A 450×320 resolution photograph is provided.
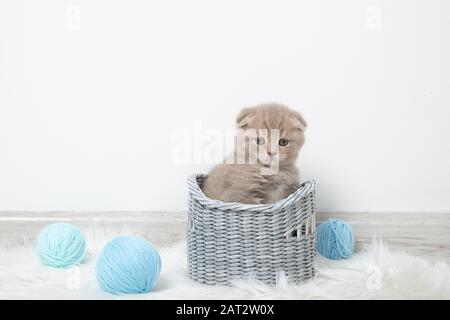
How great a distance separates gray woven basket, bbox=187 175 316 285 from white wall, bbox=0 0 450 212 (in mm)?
399

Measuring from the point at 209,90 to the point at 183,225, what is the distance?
44 cm

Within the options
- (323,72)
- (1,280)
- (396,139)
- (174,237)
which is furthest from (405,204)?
(1,280)

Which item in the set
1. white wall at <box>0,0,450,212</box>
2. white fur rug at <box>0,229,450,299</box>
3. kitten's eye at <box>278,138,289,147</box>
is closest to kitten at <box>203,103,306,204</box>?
kitten's eye at <box>278,138,289,147</box>

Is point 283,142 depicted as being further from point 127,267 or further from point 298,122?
point 127,267

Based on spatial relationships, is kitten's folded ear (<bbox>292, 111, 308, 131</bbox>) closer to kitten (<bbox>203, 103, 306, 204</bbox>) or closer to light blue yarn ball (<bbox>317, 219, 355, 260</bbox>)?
kitten (<bbox>203, 103, 306, 204</bbox>)

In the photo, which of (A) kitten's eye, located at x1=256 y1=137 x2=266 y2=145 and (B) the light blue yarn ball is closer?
(A) kitten's eye, located at x1=256 y1=137 x2=266 y2=145

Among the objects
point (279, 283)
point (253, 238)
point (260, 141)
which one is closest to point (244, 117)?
point (260, 141)

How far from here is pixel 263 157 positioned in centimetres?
135

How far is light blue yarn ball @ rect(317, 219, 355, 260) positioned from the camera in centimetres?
155

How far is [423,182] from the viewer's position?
5.53 ft

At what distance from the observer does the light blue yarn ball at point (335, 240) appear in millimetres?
1547

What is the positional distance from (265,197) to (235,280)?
22 centimetres

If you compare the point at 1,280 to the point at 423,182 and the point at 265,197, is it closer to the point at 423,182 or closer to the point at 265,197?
the point at 265,197

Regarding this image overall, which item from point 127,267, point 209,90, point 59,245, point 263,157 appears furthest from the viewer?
point 209,90
